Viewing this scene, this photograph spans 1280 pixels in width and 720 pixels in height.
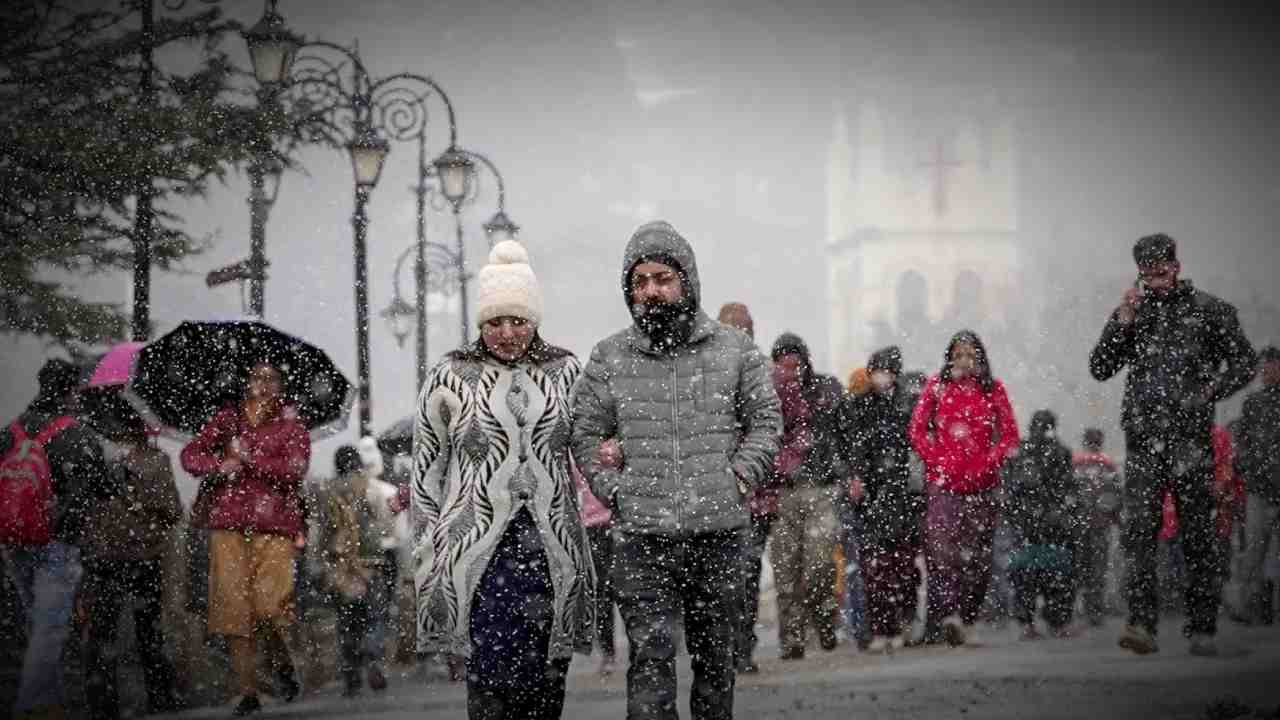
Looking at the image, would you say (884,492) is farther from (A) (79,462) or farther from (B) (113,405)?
(A) (79,462)

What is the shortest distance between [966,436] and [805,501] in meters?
1.16

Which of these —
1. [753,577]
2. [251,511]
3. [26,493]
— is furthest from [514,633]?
[26,493]

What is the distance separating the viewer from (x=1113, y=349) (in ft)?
24.3

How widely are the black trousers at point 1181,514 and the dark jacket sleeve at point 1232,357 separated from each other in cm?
25

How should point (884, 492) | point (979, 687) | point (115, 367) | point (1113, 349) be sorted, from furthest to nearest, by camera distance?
point (884, 492) < point (115, 367) < point (1113, 349) < point (979, 687)

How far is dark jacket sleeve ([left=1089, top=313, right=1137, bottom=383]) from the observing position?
7.35 m

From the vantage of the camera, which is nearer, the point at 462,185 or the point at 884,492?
the point at 884,492

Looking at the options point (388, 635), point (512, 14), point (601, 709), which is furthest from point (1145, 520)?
point (512, 14)

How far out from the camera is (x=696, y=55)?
4240 inches

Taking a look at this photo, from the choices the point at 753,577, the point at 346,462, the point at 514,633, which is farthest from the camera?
the point at 346,462

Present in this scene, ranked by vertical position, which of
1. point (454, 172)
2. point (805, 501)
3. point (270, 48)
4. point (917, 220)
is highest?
point (917, 220)

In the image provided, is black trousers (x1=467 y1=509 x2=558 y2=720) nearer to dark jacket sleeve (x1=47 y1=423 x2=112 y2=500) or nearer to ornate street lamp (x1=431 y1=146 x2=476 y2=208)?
dark jacket sleeve (x1=47 y1=423 x2=112 y2=500)

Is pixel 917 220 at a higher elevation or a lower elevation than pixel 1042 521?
higher

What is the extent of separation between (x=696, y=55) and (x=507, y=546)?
10543 centimetres
